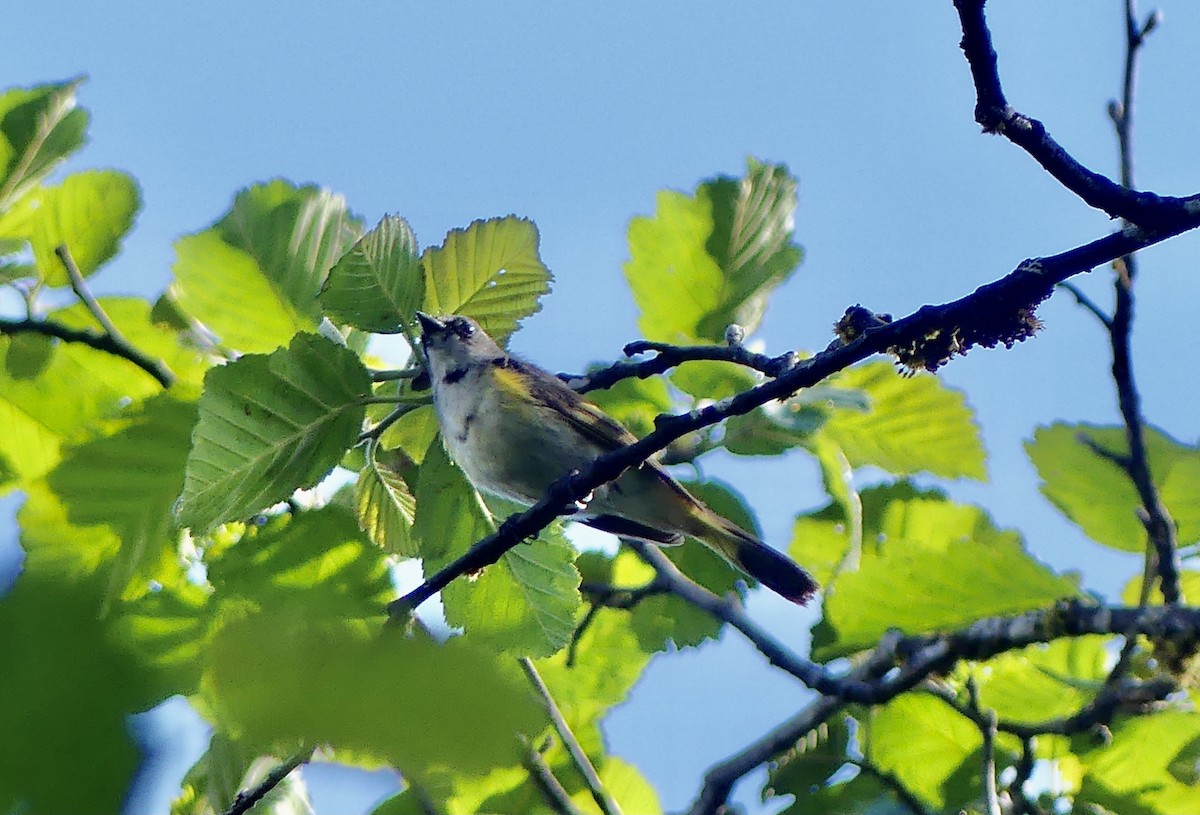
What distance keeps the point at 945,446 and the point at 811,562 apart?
1.76 ft

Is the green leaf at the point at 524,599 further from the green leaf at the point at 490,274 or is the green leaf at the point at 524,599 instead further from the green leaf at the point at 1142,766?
the green leaf at the point at 1142,766

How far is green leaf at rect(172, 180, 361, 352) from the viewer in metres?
2.97

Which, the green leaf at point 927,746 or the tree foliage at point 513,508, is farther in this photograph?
the green leaf at point 927,746

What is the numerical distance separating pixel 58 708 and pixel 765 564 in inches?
118

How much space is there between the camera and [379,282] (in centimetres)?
251

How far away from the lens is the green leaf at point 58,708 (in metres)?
0.45

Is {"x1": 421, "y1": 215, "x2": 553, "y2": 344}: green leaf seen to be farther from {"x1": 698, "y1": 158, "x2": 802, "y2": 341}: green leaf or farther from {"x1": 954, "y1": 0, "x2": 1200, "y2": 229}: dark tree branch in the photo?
{"x1": 954, "y1": 0, "x2": 1200, "y2": 229}: dark tree branch

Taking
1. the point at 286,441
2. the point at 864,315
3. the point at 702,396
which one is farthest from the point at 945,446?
the point at 286,441

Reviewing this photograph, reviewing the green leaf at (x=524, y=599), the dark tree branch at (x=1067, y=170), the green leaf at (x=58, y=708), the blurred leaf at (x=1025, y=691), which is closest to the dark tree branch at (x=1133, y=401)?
the blurred leaf at (x=1025, y=691)

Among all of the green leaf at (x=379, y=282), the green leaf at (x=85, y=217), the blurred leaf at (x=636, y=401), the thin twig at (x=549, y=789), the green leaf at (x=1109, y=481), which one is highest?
the green leaf at (x=85, y=217)

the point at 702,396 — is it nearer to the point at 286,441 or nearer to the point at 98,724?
the point at 286,441

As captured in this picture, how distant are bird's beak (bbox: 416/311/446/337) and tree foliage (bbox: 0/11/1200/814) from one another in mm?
47

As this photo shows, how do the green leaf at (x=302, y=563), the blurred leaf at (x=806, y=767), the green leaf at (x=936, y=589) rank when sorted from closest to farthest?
the green leaf at (x=936, y=589), the green leaf at (x=302, y=563), the blurred leaf at (x=806, y=767)

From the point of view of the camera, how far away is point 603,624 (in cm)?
362
